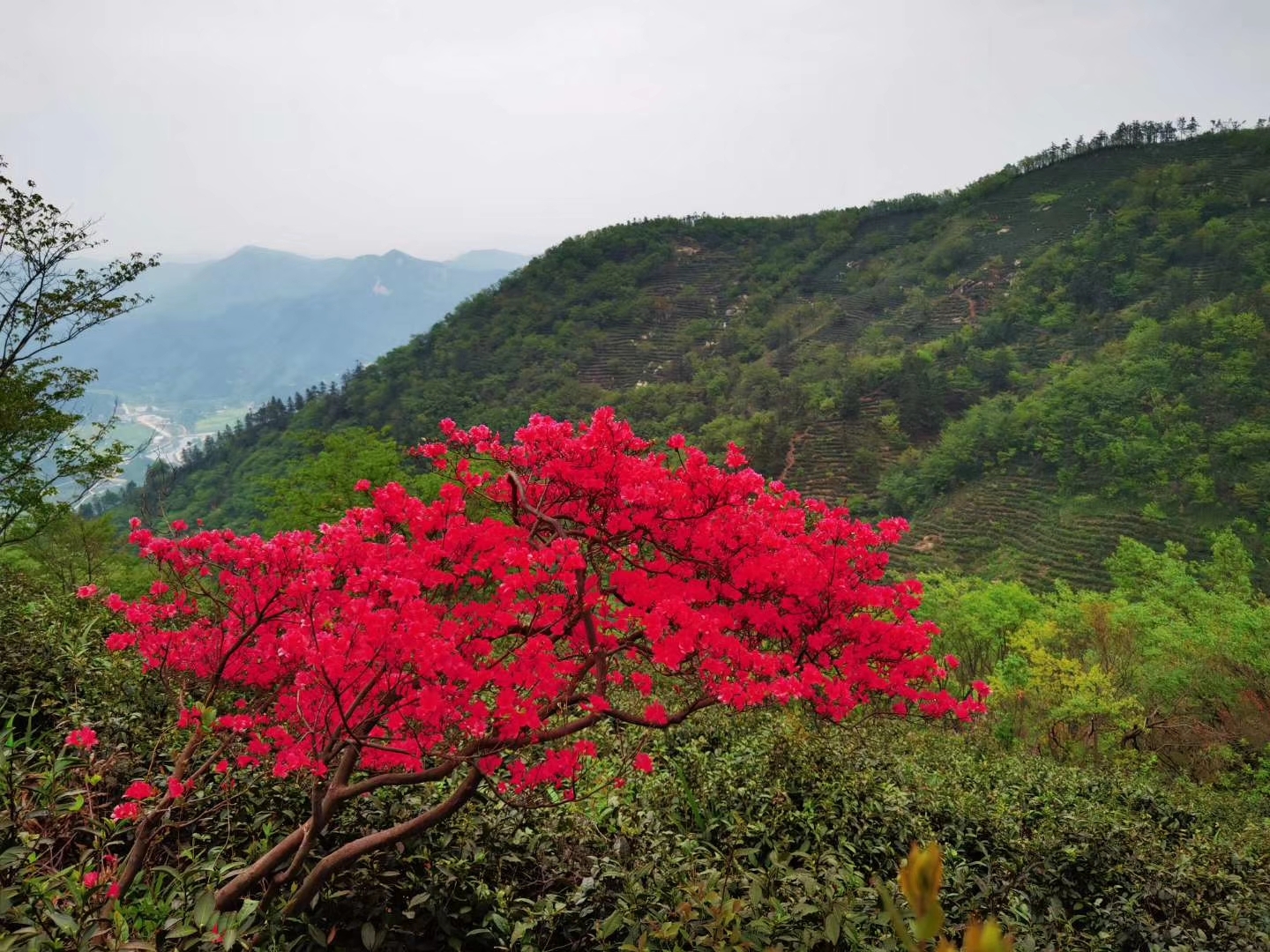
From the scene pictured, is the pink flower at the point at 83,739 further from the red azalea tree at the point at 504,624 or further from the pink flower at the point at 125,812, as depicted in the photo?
the pink flower at the point at 125,812

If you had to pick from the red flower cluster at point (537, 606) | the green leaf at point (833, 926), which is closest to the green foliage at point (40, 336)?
the red flower cluster at point (537, 606)

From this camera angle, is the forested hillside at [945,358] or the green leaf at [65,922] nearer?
the green leaf at [65,922]

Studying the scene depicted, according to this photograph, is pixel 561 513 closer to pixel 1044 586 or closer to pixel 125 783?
pixel 125 783

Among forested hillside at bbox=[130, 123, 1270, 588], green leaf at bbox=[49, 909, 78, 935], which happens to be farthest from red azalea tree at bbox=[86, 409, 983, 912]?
forested hillside at bbox=[130, 123, 1270, 588]

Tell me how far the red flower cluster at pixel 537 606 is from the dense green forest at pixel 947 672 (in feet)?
2.22

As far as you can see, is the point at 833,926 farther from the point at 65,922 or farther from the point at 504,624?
the point at 65,922

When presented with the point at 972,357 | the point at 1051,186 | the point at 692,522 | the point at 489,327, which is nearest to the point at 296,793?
the point at 692,522

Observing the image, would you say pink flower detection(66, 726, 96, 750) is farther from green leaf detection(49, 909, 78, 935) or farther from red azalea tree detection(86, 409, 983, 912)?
green leaf detection(49, 909, 78, 935)

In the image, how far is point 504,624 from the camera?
4035mm

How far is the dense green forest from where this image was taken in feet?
11.4

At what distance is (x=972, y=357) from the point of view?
5034 cm

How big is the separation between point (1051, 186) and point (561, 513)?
89.1 meters

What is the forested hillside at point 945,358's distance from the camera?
108ft

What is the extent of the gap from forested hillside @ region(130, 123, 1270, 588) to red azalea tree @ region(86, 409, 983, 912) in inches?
470
